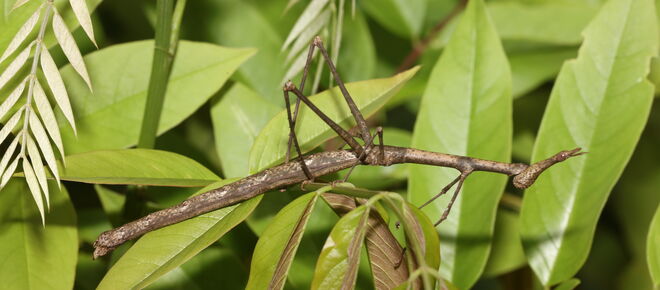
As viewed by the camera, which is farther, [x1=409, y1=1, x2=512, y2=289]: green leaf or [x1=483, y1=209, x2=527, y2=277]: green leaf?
[x1=483, y1=209, x2=527, y2=277]: green leaf

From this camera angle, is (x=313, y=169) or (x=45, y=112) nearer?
(x=45, y=112)

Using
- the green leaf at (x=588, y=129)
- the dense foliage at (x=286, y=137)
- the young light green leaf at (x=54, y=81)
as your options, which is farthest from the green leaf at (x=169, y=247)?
the green leaf at (x=588, y=129)

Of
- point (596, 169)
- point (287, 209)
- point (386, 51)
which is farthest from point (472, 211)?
point (386, 51)

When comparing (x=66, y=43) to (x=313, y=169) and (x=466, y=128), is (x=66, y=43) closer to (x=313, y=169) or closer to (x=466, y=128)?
(x=313, y=169)

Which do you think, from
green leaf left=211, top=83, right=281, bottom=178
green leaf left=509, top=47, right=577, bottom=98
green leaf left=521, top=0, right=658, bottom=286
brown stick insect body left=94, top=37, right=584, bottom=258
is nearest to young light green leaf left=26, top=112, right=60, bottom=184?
brown stick insect body left=94, top=37, right=584, bottom=258

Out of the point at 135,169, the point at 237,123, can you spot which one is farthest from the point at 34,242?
the point at 237,123

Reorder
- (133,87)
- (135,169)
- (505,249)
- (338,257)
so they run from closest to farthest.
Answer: (338,257) → (135,169) → (133,87) → (505,249)

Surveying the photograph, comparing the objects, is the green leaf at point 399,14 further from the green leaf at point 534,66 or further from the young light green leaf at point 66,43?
the young light green leaf at point 66,43

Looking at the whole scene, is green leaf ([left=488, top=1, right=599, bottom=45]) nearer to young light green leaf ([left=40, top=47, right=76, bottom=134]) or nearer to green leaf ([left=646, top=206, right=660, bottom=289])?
green leaf ([left=646, top=206, right=660, bottom=289])
